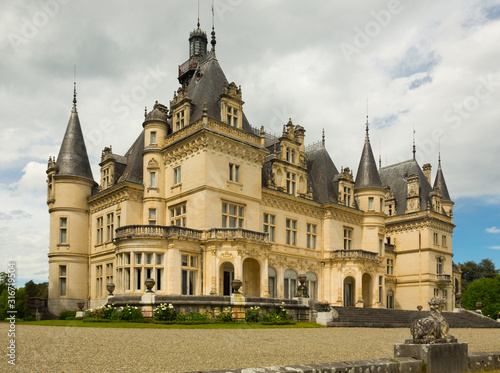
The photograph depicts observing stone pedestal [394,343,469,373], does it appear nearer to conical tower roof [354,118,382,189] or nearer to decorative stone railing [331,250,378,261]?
decorative stone railing [331,250,378,261]

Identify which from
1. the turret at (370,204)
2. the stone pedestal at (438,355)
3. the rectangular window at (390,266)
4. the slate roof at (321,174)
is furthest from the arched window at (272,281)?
the stone pedestal at (438,355)

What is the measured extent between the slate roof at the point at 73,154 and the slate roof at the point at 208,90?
1053 centimetres

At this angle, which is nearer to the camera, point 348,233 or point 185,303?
point 185,303

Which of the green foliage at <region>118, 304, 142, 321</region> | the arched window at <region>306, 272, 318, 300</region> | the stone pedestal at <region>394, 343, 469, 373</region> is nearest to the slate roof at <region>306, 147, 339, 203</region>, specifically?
the arched window at <region>306, 272, 318, 300</region>

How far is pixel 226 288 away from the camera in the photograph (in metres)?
33.5

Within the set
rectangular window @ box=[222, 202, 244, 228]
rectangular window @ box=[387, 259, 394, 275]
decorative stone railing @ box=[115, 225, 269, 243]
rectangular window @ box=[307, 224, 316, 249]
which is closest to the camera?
decorative stone railing @ box=[115, 225, 269, 243]

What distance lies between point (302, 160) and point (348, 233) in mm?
7902

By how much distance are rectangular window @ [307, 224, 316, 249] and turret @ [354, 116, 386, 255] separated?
582 centimetres

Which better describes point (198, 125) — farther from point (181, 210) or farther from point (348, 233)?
point (348, 233)

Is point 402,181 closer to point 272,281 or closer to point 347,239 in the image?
point 347,239

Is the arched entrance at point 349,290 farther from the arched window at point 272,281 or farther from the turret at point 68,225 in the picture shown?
the turret at point 68,225

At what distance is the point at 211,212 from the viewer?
107 ft

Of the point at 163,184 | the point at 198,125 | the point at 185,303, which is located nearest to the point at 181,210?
the point at 163,184

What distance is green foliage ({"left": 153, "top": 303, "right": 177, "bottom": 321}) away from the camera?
2367cm
